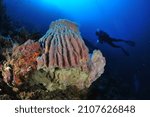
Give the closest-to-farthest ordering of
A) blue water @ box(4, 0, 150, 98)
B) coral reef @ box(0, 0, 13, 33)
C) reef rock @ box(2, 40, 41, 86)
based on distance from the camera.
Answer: reef rock @ box(2, 40, 41, 86)
coral reef @ box(0, 0, 13, 33)
blue water @ box(4, 0, 150, 98)

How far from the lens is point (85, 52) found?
456cm

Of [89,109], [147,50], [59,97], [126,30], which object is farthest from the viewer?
[126,30]

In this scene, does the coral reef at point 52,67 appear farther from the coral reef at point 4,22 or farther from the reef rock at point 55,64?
the coral reef at point 4,22

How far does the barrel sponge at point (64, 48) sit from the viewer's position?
437 centimetres

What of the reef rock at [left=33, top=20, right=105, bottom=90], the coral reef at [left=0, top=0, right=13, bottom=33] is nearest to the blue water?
the coral reef at [left=0, top=0, right=13, bottom=33]

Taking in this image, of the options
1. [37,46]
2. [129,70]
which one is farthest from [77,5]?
[37,46]

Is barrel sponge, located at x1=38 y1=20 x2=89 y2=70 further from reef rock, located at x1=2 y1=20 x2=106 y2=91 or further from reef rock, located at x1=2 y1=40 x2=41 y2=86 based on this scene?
reef rock, located at x1=2 y1=40 x2=41 y2=86

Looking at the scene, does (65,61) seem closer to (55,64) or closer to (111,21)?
(55,64)

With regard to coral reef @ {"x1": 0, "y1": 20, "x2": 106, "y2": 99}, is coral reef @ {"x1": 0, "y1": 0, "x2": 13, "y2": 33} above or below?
above

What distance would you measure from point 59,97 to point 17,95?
2.41ft

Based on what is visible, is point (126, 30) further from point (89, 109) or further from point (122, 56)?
point (89, 109)

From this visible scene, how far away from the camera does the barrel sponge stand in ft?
14.3

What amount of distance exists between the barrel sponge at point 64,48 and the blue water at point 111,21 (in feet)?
26.4

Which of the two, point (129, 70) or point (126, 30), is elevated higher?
point (126, 30)
